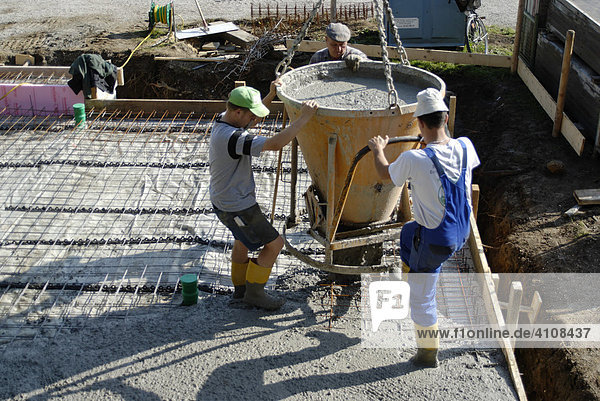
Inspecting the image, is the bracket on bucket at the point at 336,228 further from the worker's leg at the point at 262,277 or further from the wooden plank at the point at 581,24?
the wooden plank at the point at 581,24

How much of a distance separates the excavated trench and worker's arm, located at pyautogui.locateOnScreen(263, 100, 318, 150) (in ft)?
8.70

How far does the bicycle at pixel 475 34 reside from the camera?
10594 millimetres

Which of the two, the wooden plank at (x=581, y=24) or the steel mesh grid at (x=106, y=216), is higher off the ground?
the wooden plank at (x=581, y=24)

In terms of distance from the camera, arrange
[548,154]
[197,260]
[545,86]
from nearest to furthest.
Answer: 1. [197,260]
2. [548,154]
3. [545,86]

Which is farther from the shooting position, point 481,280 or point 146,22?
point 146,22

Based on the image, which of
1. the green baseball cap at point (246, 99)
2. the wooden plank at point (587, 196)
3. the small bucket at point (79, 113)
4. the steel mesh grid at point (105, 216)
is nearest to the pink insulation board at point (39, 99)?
the steel mesh grid at point (105, 216)

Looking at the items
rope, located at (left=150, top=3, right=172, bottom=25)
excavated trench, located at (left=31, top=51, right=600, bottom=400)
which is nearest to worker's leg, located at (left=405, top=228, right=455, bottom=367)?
excavated trench, located at (left=31, top=51, right=600, bottom=400)

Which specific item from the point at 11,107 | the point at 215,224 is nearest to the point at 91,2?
the point at 11,107

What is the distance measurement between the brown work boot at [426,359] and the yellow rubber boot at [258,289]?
1.20 m

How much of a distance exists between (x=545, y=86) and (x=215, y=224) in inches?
208

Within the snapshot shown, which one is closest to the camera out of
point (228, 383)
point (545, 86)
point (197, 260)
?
point (228, 383)

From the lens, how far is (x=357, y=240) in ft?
15.5

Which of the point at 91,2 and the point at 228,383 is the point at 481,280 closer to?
the point at 228,383

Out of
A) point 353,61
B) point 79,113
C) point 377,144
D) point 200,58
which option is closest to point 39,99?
point 79,113
